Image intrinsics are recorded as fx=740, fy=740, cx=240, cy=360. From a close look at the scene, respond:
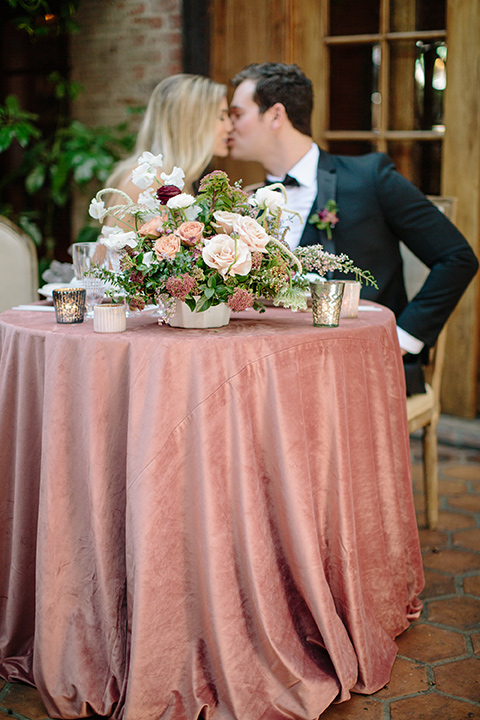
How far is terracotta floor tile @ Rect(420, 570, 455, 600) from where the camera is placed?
2291 millimetres

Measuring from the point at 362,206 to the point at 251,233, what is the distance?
1.21 meters

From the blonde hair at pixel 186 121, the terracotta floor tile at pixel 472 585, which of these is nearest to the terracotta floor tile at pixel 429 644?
the terracotta floor tile at pixel 472 585

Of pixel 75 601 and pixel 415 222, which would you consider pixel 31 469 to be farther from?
pixel 415 222

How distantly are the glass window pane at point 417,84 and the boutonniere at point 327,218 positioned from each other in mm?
1514

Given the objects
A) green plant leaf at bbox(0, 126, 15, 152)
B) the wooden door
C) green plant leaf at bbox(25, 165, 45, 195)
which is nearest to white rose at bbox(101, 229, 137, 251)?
the wooden door

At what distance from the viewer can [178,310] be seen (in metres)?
1.71

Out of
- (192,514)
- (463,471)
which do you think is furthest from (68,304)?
(463,471)

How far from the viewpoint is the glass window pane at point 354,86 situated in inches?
155

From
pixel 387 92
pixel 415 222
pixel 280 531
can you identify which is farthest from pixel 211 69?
pixel 280 531

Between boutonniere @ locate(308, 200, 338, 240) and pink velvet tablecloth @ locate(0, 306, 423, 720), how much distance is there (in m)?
0.99

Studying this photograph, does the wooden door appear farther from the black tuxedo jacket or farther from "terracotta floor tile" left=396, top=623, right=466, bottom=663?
"terracotta floor tile" left=396, top=623, right=466, bottom=663

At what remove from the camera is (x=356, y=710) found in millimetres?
1695

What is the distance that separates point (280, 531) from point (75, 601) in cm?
49

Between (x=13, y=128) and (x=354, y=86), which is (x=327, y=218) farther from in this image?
(x=13, y=128)
